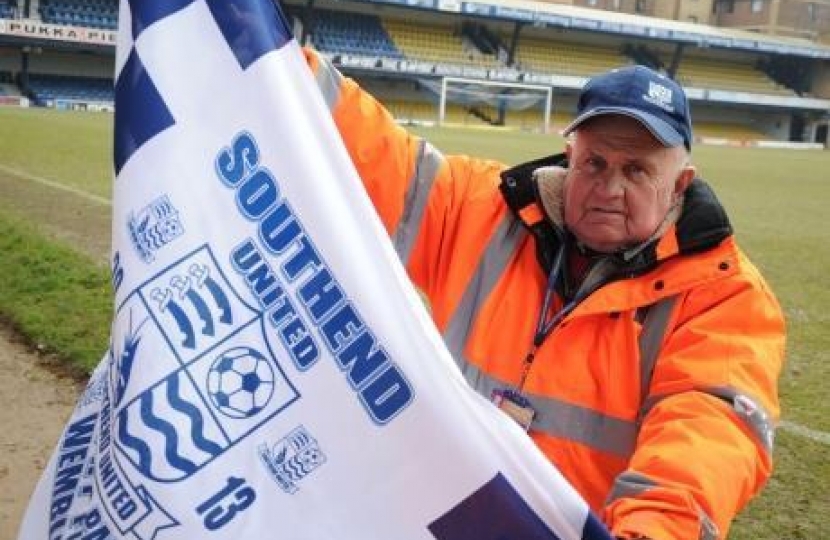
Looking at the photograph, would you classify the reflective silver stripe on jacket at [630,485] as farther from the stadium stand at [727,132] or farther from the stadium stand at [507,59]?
the stadium stand at [727,132]

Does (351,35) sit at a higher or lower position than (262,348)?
lower

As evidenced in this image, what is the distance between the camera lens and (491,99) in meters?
46.0

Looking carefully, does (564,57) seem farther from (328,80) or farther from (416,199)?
(328,80)

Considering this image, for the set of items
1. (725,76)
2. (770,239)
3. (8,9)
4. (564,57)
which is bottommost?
(725,76)

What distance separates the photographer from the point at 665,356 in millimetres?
1820

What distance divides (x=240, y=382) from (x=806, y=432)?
3.32 meters

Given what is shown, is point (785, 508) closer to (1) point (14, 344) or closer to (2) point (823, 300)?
(1) point (14, 344)

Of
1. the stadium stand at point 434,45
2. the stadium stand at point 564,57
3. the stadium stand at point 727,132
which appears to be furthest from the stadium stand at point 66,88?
the stadium stand at point 727,132

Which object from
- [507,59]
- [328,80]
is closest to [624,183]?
[328,80]

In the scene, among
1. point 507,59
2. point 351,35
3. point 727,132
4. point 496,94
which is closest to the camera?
point 351,35

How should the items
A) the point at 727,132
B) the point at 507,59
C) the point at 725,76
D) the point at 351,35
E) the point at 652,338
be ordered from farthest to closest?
the point at 725,76 → the point at 727,132 → the point at 507,59 → the point at 351,35 → the point at 652,338

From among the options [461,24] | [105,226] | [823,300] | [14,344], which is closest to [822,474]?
[14,344]

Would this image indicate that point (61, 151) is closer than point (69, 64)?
Yes

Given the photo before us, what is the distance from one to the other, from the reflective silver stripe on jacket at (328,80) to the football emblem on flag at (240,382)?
2.55 feet
